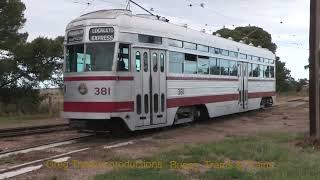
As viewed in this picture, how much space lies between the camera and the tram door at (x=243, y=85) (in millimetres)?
27953

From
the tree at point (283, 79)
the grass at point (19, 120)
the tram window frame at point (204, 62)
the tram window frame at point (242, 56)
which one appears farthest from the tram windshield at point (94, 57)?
the tree at point (283, 79)

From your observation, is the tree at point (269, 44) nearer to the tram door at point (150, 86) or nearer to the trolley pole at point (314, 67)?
the tram door at point (150, 86)

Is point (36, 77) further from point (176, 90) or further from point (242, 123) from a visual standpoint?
point (176, 90)

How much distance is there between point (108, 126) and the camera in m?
17.7

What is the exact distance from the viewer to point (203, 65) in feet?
75.0

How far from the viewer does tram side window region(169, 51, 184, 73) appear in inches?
774

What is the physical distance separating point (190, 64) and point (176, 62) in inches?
58.4

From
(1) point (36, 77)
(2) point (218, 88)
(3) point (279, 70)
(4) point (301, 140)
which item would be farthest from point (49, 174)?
(3) point (279, 70)

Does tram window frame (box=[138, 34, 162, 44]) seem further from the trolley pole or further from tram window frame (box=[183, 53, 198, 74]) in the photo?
the trolley pole

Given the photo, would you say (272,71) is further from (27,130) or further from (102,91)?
(102,91)

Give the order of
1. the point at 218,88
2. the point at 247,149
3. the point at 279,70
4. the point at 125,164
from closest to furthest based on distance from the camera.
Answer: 1. the point at 125,164
2. the point at 247,149
3. the point at 218,88
4. the point at 279,70

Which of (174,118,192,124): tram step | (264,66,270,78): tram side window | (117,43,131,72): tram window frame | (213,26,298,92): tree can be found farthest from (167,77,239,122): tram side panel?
(213,26,298,92): tree

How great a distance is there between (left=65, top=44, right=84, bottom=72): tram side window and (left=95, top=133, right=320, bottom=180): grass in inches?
172

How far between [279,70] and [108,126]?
67722mm
